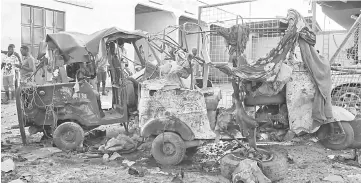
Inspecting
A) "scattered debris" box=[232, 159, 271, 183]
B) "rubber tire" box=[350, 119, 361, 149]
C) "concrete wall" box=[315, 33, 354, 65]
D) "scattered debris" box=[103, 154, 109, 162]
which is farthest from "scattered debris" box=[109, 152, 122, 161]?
"concrete wall" box=[315, 33, 354, 65]

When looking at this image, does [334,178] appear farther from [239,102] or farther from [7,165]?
[7,165]

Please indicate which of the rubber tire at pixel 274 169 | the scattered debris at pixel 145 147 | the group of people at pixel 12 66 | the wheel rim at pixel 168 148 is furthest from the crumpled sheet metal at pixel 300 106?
the group of people at pixel 12 66

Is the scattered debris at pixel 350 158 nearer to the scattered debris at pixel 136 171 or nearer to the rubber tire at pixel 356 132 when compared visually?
the rubber tire at pixel 356 132

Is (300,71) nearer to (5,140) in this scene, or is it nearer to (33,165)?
(33,165)

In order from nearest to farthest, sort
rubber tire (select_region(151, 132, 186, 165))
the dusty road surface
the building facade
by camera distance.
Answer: the dusty road surface, rubber tire (select_region(151, 132, 186, 165)), the building facade

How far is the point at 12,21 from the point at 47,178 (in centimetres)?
875

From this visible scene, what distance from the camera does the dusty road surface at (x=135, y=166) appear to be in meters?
4.61

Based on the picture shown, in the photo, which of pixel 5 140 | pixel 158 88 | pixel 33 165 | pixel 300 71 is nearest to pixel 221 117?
pixel 158 88

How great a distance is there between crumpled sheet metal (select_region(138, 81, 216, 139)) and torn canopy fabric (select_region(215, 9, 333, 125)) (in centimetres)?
64

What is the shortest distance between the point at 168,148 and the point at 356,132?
3.20m

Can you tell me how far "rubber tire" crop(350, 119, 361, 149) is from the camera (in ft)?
19.1

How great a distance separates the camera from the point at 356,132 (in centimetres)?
586

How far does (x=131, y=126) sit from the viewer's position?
7121mm

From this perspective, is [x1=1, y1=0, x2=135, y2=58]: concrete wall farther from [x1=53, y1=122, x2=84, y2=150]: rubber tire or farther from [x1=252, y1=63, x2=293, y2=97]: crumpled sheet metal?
[x1=252, y1=63, x2=293, y2=97]: crumpled sheet metal
